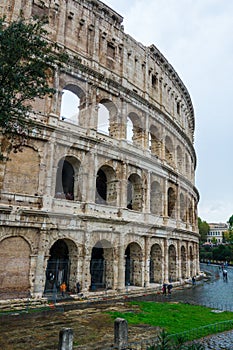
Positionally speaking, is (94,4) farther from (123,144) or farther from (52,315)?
(52,315)

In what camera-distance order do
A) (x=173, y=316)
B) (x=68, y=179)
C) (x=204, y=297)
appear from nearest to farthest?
(x=173, y=316) < (x=204, y=297) < (x=68, y=179)

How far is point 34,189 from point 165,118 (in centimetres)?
1363

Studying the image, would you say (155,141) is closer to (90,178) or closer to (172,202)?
(172,202)

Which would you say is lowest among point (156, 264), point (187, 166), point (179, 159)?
point (156, 264)

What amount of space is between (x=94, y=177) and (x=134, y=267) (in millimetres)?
6846

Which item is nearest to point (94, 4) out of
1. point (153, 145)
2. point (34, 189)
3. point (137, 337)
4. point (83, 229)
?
point (153, 145)

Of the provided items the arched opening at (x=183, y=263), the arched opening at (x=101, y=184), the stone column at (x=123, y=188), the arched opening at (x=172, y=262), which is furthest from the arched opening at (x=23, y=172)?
the arched opening at (x=183, y=263)

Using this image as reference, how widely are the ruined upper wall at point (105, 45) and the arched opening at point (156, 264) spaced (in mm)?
A: 10680

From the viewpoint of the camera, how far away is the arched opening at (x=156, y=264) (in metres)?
21.3

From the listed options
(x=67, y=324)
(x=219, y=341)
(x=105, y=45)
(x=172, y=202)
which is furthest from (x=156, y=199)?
(x=219, y=341)

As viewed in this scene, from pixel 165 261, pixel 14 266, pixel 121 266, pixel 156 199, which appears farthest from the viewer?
pixel 156 199

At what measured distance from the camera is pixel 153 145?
24.0m

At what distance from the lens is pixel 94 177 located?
57.1 feet

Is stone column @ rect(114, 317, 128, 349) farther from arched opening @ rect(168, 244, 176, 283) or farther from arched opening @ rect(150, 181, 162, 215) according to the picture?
arched opening @ rect(168, 244, 176, 283)
